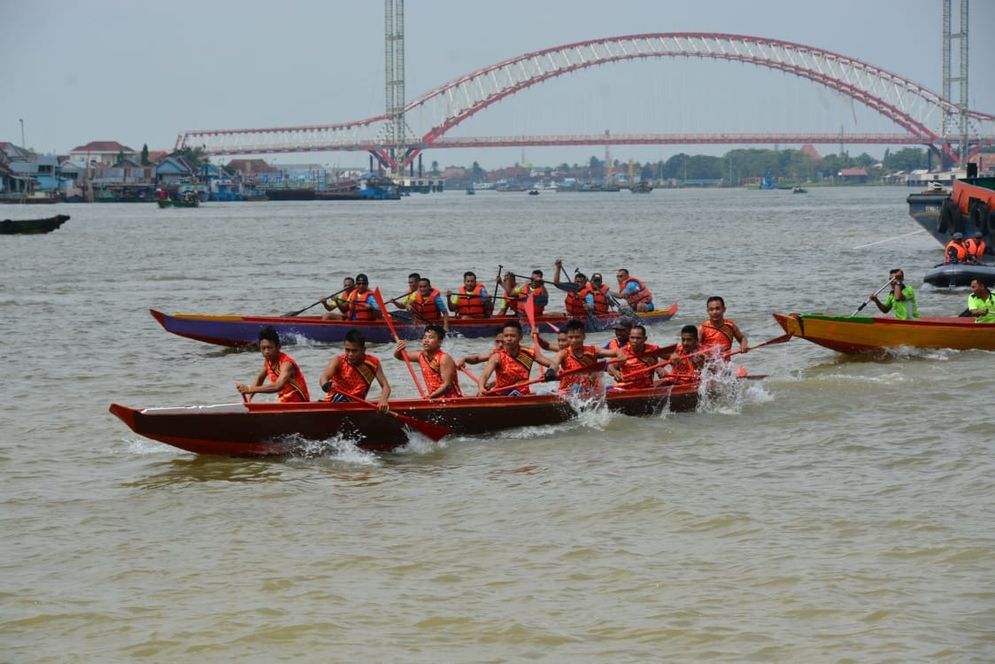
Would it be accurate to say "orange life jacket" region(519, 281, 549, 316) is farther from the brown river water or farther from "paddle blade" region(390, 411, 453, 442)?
"paddle blade" region(390, 411, 453, 442)

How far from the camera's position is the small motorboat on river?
1264 centimetres

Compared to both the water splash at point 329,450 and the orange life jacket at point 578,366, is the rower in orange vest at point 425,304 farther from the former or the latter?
the water splash at point 329,450

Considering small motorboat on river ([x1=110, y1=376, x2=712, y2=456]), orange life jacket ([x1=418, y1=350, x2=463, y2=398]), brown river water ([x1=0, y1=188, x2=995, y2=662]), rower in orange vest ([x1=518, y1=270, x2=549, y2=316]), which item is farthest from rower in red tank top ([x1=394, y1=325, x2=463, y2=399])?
rower in orange vest ([x1=518, y1=270, x2=549, y2=316])

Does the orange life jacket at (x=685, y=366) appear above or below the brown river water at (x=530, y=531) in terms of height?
above

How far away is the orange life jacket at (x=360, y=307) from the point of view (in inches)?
867

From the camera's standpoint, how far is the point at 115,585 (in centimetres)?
962

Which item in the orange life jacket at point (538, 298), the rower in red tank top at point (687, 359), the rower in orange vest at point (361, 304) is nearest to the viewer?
the rower in red tank top at point (687, 359)

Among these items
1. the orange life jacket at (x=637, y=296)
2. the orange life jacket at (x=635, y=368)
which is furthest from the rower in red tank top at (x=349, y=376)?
the orange life jacket at (x=637, y=296)

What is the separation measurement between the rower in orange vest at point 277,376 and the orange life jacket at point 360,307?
28.4 ft

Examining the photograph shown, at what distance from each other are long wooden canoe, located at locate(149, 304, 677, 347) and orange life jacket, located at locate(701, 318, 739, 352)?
5.61 metres

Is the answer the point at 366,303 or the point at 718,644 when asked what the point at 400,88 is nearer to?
the point at 366,303

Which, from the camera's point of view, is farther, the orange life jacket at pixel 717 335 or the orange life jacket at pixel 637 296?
the orange life jacket at pixel 637 296

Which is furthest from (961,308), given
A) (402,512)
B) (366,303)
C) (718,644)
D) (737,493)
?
(718,644)

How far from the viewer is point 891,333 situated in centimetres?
1936
